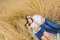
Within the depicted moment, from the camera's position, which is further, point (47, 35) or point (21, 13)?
point (21, 13)

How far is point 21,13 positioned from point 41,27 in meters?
0.22

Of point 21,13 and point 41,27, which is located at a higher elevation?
point 21,13

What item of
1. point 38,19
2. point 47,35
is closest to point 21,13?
point 38,19

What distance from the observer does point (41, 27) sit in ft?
4.60

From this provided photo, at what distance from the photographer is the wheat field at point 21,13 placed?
1295 millimetres

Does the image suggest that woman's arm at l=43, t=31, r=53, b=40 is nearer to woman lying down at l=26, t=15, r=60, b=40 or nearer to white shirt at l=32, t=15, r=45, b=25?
woman lying down at l=26, t=15, r=60, b=40

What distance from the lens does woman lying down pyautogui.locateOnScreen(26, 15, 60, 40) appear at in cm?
136

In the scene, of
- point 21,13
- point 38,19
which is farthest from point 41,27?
point 21,13

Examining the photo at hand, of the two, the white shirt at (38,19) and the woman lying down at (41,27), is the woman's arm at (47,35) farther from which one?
the white shirt at (38,19)

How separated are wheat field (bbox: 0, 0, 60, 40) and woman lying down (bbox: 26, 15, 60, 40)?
45 mm

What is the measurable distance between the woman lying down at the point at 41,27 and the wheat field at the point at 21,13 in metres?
0.04

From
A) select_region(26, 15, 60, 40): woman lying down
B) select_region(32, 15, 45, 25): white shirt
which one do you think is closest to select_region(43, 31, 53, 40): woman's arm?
select_region(26, 15, 60, 40): woman lying down

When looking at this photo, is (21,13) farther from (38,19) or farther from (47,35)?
(47,35)

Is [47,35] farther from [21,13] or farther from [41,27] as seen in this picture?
[21,13]
